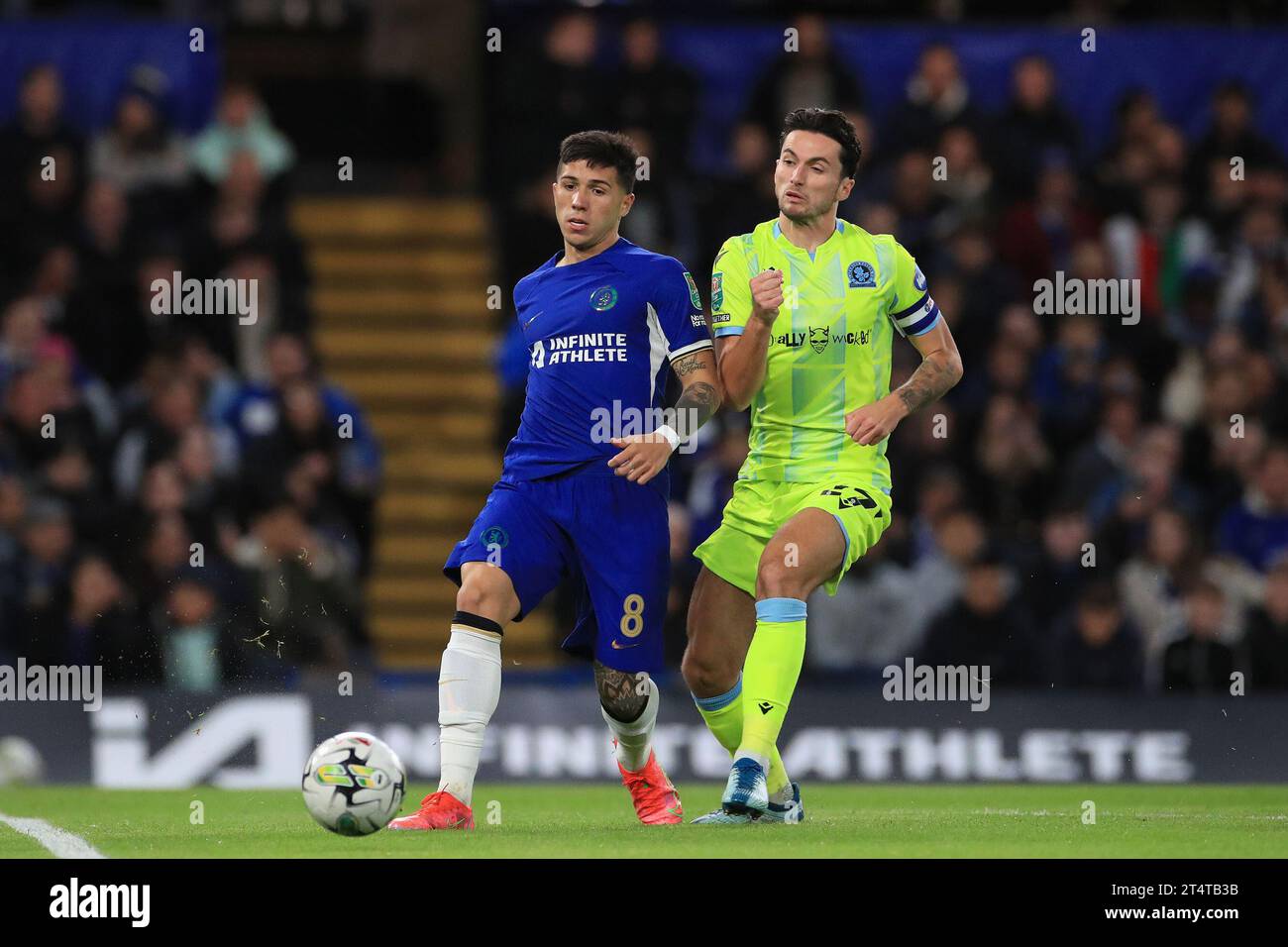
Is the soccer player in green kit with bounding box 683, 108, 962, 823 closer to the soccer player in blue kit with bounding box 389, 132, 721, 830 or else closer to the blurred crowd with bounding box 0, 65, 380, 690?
the soccer player in blue kit with bounding box 389, 132, 721, 830

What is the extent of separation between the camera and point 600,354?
30.1ft

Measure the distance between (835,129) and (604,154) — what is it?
0.90 m

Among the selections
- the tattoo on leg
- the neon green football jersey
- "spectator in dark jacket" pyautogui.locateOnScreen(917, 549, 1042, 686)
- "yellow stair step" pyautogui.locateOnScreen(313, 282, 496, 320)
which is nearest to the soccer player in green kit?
the neon green football jersey

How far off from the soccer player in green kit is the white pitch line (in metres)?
2.25

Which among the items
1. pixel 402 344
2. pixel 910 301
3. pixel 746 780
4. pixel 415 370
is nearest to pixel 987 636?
pixel 910 301

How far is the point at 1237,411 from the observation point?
635 inches

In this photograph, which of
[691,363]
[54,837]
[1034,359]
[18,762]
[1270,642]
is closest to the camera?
[54,837]

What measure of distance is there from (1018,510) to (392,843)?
8261 mm

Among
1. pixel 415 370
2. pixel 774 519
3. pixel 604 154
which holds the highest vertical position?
pixel 604 154

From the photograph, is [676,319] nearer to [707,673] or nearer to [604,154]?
[604,154]

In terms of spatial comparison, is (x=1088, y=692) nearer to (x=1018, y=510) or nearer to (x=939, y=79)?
(x=1018, y=510)

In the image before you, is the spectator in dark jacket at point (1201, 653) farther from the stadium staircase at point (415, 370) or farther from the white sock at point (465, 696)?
the white sock at point (465, 696)

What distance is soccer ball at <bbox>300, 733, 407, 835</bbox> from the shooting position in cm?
835

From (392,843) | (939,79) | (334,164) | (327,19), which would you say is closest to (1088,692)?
(939,79)
